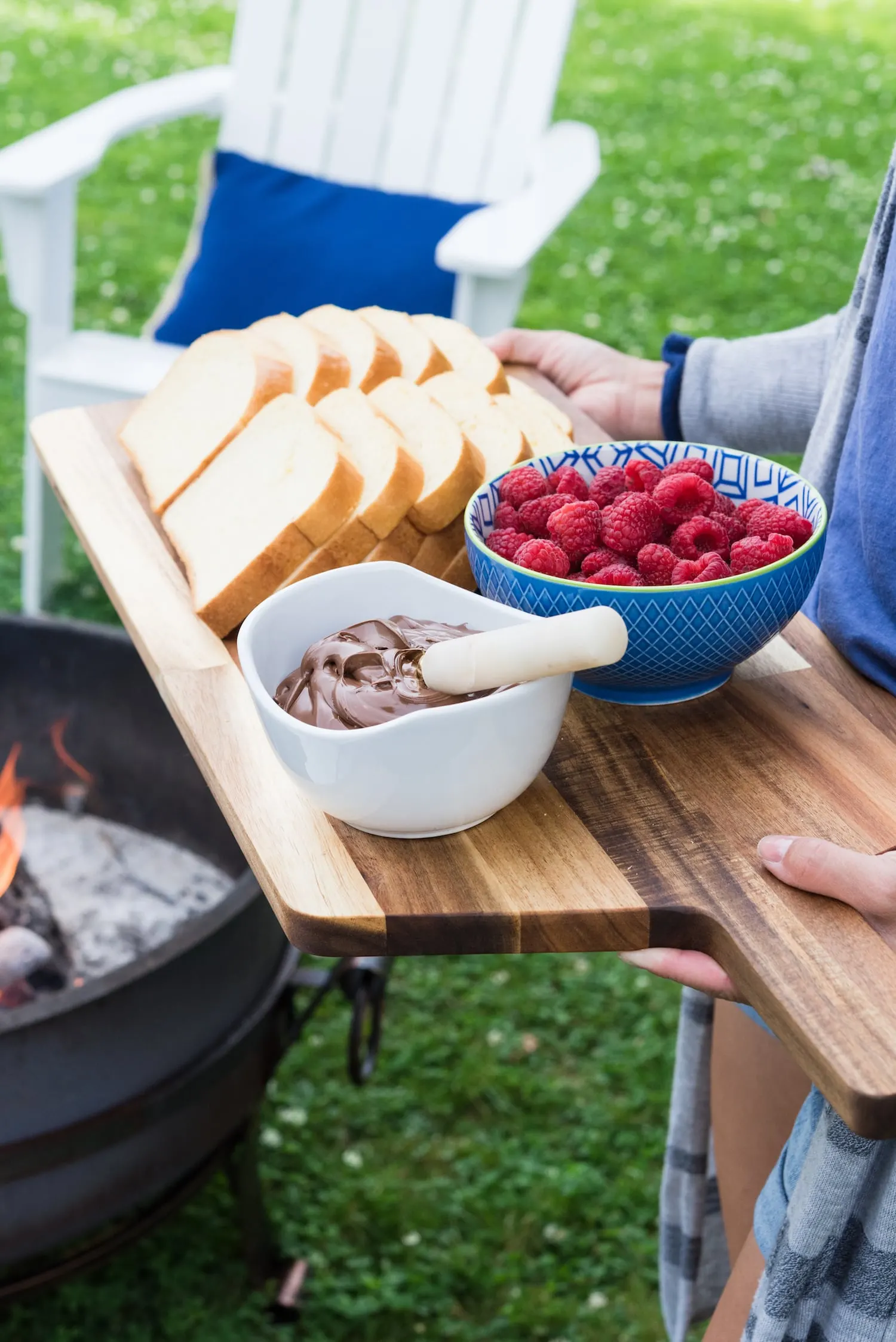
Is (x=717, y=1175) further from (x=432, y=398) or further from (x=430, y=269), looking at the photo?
(x=430, y=269)

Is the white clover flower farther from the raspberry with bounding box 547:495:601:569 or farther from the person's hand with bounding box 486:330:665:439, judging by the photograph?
the raspberry with bounding box 547:495:601:569

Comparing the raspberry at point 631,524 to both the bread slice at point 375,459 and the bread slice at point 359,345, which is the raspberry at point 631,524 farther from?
the bread slice at point 359,345

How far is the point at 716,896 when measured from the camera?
42.0 inches

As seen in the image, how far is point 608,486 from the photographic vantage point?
1.30 meters

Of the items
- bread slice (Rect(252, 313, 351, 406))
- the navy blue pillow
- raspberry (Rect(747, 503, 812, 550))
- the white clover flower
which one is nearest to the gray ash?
the white clover flower

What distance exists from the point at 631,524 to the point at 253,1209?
1.35 m

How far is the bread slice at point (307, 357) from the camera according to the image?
169cm

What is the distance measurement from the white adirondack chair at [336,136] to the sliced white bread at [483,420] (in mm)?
1469

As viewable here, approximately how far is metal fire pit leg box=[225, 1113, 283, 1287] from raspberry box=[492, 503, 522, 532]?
108cm

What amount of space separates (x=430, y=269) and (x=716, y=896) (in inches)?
106

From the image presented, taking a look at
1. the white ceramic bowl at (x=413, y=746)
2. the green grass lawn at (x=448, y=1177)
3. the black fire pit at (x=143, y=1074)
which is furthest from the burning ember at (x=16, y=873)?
the white ceramic bowl at (x=413, y=746)

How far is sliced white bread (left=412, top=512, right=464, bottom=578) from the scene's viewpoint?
1.53 metres

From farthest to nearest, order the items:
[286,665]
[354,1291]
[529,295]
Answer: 1. [529,295]
2. [354,1291]
3. [286,665]

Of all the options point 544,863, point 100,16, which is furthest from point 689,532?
point 100,16
